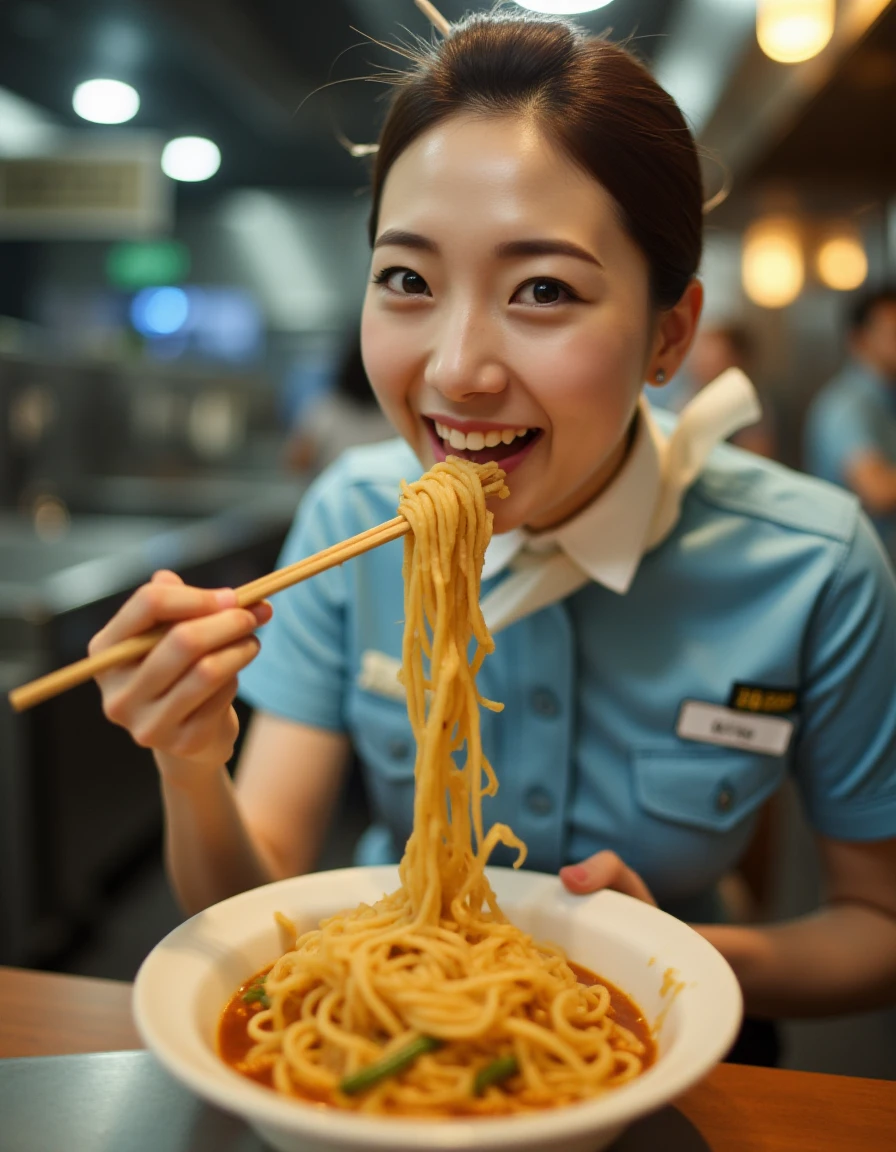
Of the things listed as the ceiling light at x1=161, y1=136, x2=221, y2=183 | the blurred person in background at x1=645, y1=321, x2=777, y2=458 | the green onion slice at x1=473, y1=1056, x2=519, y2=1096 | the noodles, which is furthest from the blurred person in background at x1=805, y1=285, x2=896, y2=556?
the ceiling light at x1=161, y1=136, x2=221, y2=183

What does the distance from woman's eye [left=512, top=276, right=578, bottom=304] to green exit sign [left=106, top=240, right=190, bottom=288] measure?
35.3 ft

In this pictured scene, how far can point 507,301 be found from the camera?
114cm

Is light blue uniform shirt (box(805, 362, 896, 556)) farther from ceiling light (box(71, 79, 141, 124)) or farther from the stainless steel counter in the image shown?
ceiling light (box(71, 79, 141, 124))

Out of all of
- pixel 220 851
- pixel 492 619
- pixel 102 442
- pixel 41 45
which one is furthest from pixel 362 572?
pixel 41 45

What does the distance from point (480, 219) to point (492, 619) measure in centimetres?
53

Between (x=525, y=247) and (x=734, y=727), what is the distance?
2.33ft

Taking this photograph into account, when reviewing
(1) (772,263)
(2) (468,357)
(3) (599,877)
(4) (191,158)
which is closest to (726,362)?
(1) (772,263)

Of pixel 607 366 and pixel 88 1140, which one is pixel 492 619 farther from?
pixel 88 1140

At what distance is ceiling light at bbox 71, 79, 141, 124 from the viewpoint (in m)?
6.49

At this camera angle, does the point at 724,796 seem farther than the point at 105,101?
No

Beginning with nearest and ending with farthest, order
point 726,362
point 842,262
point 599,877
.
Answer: point 599,877, point 726,362, point 842,262

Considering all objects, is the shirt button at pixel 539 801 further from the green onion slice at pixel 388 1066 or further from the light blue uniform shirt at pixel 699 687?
the green onion slice at pixel 388 1066

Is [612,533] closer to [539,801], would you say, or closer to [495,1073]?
[539,801]

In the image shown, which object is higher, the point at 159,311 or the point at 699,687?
the point at 159,311
